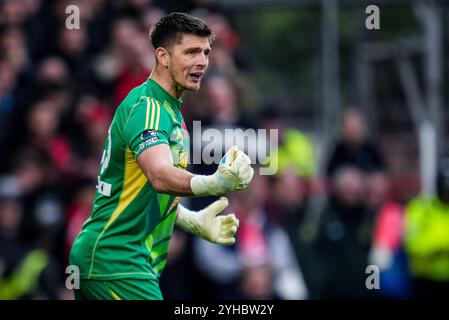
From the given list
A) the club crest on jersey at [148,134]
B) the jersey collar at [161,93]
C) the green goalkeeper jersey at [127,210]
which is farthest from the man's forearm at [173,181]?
the jersey collar at [161,93]

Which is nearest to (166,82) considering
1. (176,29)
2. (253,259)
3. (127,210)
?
(176,29)

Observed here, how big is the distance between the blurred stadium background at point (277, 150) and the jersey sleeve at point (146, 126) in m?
4.13

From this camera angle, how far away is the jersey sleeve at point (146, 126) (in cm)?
688

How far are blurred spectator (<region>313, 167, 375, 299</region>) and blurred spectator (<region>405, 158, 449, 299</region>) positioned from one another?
0.52 meters

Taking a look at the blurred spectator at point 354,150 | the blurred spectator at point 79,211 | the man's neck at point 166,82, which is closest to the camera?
the man's neck at point 166,82

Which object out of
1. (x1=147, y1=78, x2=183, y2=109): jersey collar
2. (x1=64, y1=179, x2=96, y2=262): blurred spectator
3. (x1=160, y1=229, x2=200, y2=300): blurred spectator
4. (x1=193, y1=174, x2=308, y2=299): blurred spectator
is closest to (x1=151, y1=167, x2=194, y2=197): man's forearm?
(x1=147, y1=78, x2=183, y2=109): jersey collar

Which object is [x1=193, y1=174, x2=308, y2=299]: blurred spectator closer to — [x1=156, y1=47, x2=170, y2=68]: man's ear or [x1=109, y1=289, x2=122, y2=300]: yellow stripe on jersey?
[x1=109, y1=289, x2=122, y2=300]: yellow stripe on jersey

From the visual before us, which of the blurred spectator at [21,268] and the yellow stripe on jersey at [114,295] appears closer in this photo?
the yellow stripe on jersey at [114,295]

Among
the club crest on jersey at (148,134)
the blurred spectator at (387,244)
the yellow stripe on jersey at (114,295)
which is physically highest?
the club crest on jersey at (148,134)

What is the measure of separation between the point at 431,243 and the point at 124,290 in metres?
6.93

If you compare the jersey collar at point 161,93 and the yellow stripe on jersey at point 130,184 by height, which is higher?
the jersey collar at point 161,93

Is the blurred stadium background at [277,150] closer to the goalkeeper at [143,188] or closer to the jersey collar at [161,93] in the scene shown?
the goalkeeper at [143,188]

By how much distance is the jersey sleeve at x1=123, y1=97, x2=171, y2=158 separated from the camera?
688 centimetres

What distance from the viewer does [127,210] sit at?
7.36 meters
